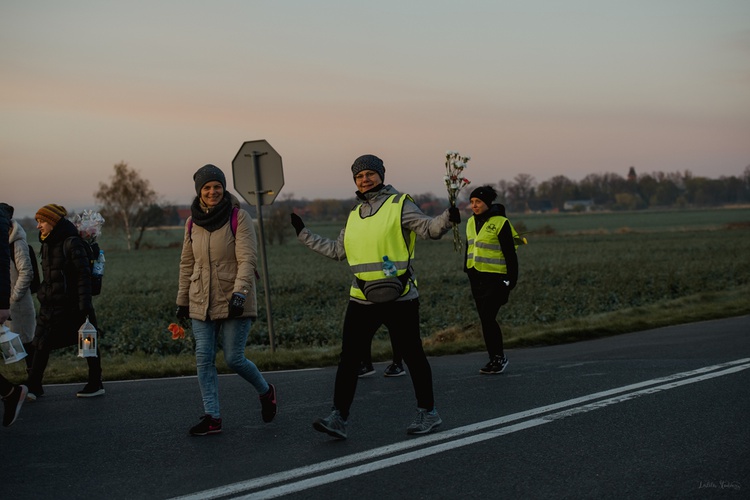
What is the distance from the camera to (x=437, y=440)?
6090 mm

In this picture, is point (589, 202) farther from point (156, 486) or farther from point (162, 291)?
point (156, 486)

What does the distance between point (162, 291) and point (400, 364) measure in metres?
25.5

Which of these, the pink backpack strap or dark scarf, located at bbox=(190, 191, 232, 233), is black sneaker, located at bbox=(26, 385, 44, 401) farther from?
the pink backpack strap

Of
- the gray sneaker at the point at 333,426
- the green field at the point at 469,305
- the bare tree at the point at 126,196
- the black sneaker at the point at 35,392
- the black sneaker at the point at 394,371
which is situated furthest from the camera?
the bare tree at the point at 126,196

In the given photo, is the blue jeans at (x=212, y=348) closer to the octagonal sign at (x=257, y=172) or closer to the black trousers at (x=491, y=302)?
the black trousers at (x=491, y=302)

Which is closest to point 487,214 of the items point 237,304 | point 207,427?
point 237,304

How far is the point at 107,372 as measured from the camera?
10.4 metres

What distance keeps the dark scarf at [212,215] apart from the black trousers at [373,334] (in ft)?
4.01

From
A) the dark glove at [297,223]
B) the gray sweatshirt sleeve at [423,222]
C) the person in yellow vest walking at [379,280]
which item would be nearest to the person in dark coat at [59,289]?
the dark glove at [297,223]

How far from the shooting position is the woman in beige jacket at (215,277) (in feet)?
21.8

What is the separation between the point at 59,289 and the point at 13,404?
185 cm

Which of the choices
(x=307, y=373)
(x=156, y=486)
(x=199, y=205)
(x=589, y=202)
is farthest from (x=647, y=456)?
(x=589, y=202)

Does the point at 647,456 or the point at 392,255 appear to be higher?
the point at 392,255

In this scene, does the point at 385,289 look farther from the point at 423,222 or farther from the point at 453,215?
the point at 453,215
